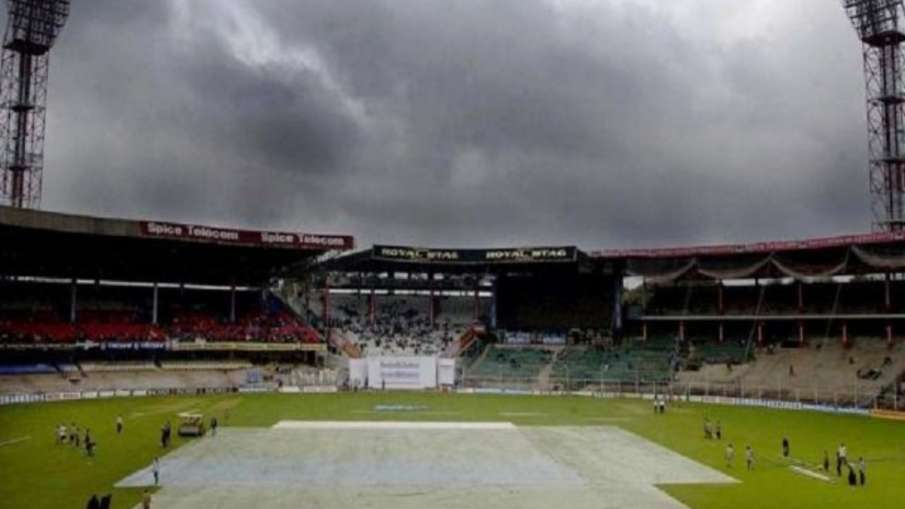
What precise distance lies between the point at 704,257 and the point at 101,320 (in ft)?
217

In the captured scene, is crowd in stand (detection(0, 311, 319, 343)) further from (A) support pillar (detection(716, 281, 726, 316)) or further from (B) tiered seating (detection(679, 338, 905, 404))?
(A) support pillar (detection(716, 281, 726, 316))

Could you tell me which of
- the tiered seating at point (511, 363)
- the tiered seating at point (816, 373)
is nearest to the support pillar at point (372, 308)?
the tiered seating at point (511, 363)

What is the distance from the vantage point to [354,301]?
A: 125188 mm

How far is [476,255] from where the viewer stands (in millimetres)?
108875

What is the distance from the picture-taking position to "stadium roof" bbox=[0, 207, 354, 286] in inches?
3310

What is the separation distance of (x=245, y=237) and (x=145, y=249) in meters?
10.4

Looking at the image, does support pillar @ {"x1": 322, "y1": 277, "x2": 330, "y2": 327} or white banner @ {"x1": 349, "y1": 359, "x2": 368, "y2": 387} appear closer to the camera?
white banner @ {"x1": 349, "y1": 359, "x2": 368, "y2": 387}

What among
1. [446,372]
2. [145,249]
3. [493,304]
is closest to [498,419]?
[446,372]

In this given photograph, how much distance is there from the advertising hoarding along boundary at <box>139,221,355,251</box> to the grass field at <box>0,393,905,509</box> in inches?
666

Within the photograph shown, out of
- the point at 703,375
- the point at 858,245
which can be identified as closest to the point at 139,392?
the point at 703,375

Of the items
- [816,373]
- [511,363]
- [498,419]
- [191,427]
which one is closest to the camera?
[191,427]

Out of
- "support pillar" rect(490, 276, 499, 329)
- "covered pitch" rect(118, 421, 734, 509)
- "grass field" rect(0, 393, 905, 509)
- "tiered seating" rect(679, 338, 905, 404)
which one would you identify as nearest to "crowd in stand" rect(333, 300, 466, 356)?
"support pillar" rect(490, 276, 499, 329)

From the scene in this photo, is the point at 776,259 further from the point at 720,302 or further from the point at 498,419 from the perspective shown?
the point at 498,419

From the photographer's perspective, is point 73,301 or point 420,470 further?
point 73,301
